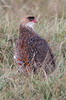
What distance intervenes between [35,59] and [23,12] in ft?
8.74

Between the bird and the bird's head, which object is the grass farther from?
the bird's head

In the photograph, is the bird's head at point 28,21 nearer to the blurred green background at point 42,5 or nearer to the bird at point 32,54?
the bird at point 32,54

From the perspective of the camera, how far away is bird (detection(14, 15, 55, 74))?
19.2 ft

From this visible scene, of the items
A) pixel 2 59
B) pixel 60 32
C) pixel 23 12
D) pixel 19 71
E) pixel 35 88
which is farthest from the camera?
pixel 23 12

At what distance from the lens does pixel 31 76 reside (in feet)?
18.0

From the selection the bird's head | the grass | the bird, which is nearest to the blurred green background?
the grass

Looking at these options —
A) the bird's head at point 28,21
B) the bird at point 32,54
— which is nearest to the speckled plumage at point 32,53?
the bird at point 32,54

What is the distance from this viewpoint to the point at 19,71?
231 inches

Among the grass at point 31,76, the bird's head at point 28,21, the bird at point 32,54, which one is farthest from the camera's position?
the bird's head at point 28,21

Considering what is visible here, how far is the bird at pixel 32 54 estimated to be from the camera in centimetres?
586

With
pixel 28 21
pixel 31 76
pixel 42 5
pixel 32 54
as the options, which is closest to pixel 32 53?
pixel 32 54

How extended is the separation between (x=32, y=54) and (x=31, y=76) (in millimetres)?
576

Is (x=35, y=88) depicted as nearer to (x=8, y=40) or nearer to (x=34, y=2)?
(x=8, y=40)

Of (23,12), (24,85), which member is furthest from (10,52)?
(23,12)
